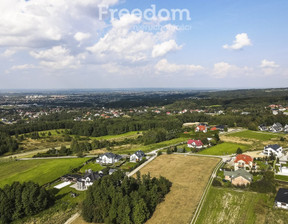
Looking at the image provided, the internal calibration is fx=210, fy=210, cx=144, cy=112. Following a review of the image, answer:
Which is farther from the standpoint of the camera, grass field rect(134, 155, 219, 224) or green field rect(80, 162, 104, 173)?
green field rect(80, 162, 104, 173)

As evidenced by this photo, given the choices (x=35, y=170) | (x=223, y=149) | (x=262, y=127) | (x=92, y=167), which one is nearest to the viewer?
(x=35, y=170)

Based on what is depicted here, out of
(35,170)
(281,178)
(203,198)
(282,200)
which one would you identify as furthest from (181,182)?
(35,170)

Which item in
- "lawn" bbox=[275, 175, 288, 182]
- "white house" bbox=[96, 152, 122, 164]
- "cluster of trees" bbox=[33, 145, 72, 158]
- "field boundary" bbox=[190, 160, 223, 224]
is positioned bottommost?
"cluster of trees" bbox=[33, 145, 72, 158]

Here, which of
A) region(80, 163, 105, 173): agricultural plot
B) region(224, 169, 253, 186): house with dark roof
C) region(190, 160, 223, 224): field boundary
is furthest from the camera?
region(80, 163, 105, 173): agricultural plot

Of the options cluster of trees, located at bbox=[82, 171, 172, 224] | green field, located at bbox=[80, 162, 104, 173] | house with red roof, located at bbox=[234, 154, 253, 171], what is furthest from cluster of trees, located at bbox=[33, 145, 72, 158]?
house with red roof, located at bbox=[234, 154, 253, 171]

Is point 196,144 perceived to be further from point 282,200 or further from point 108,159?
point 282,200

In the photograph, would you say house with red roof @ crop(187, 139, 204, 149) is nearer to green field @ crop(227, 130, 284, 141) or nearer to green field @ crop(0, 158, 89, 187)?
green field @ crop(227, 130, 284, 141)
